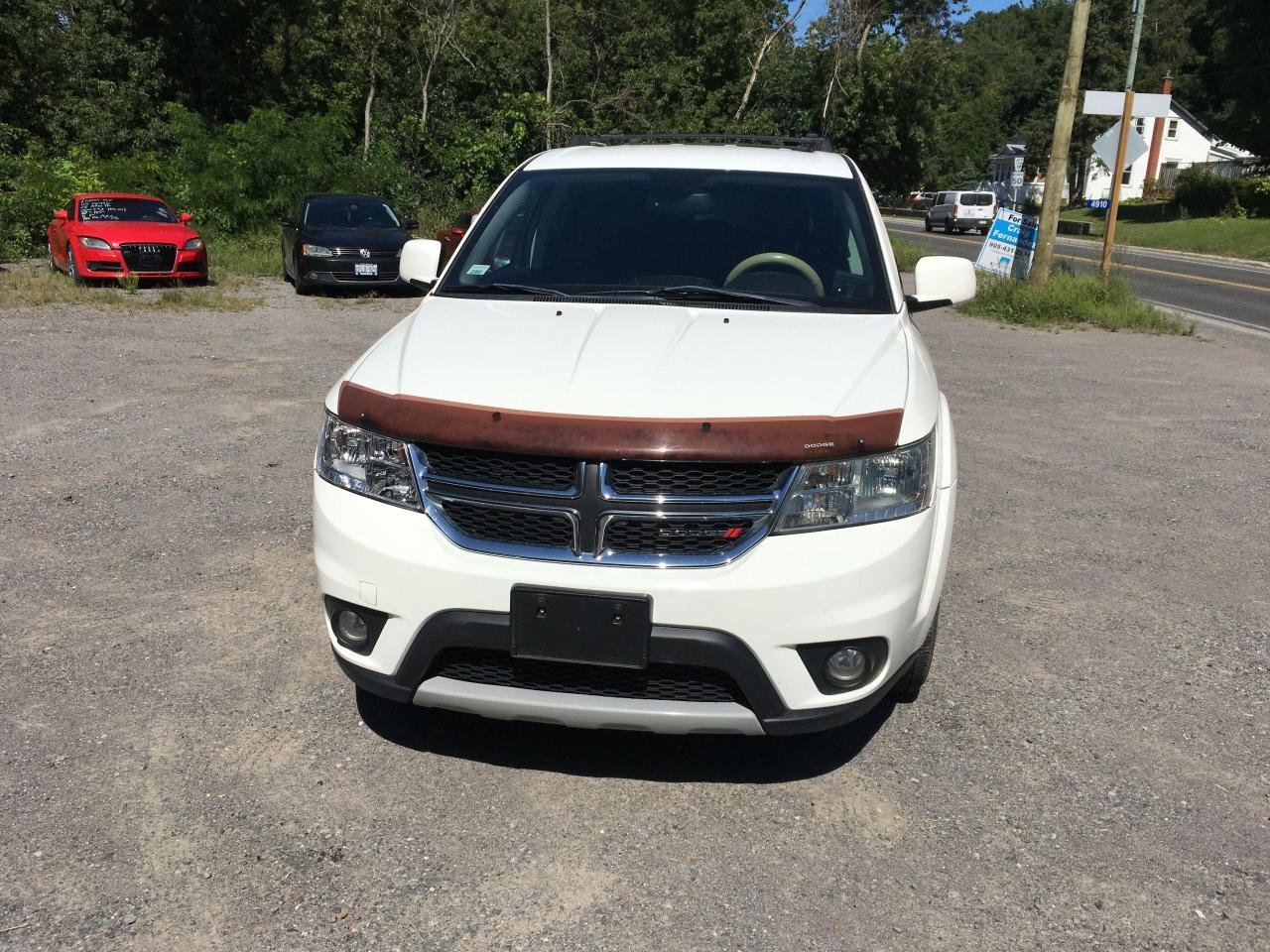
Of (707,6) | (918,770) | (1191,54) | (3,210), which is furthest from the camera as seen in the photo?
(1191,54)

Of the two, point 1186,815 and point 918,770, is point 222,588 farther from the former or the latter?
point 1186,815

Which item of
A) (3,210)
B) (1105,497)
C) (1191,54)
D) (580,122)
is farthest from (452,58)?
(1191,54)

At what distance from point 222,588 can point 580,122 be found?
26.1 metres

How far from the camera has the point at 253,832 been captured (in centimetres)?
293

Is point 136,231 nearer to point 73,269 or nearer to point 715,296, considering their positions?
point 73,269

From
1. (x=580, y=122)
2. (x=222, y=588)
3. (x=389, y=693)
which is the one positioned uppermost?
(x=580, y=122)

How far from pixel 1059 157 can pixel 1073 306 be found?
2727mm

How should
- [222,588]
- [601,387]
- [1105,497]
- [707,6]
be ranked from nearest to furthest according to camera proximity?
1. [601,387]
2. [222,588]
3. [1105,497]
4. [707,6]

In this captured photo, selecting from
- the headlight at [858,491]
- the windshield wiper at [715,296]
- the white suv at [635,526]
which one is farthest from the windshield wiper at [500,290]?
the headlight at [858,491]

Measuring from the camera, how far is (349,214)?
16844mm

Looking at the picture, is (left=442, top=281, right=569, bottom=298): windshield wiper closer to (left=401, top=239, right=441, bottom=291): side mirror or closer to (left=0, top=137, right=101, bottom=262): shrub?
(left=401, top=239, right=441, bottom=291): side mirror

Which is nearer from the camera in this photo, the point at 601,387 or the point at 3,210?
the point at 601,387

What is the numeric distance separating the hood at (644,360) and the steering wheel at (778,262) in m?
0.36

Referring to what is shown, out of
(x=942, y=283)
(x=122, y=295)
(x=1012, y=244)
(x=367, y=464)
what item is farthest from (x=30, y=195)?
(x=367, y=464)
